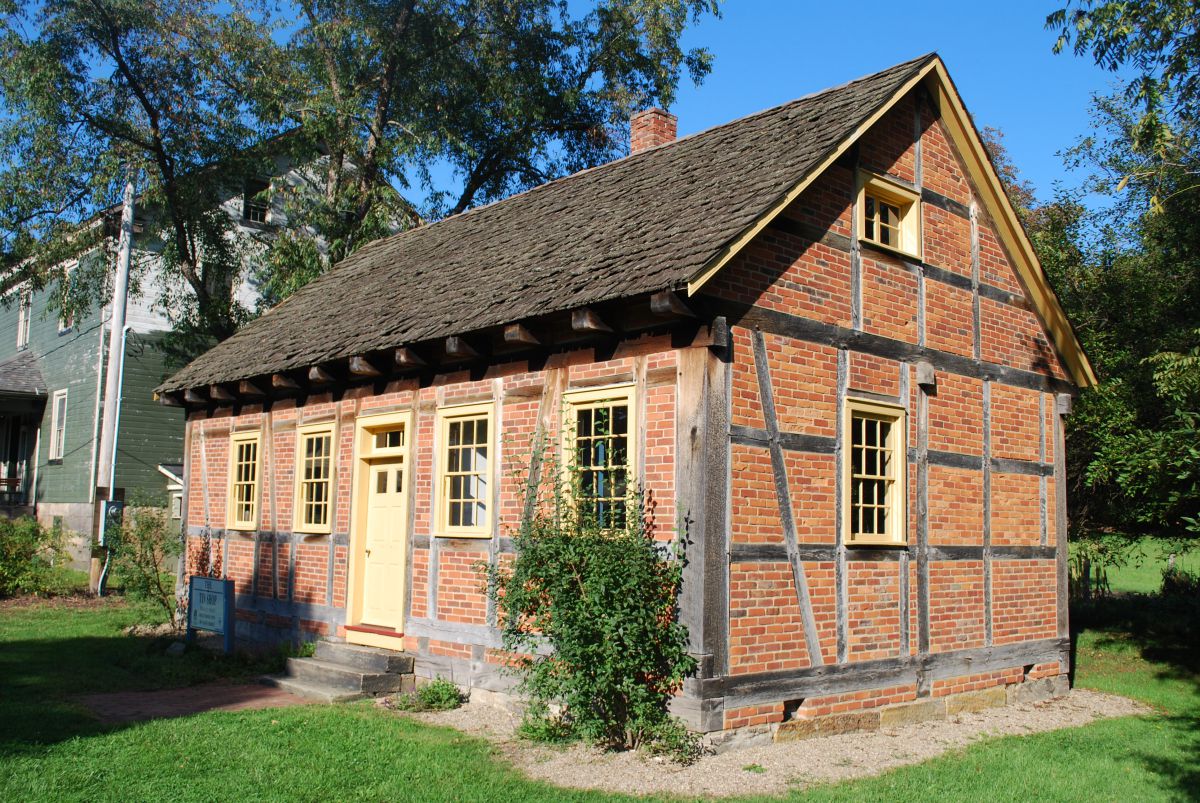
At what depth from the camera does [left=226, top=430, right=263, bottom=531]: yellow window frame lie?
48.8 feet

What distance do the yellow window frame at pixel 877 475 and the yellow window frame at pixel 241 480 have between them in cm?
876

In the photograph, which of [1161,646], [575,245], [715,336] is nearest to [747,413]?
[715,336]

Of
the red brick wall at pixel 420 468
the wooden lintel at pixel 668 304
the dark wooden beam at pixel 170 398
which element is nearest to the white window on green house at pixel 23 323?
the dark wooden beam at pixel 170 398

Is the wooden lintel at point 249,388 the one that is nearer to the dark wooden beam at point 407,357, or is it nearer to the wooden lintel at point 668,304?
the dark wooden beam at point 407,357

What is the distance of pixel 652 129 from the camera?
15031 mm

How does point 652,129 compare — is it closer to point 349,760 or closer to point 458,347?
point 458,347

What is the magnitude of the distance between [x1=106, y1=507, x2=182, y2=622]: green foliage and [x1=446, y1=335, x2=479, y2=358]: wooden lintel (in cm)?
674

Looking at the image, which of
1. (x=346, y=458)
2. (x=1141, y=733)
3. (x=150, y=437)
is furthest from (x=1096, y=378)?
(x=150, y=437)

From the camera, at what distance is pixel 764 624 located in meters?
8.90

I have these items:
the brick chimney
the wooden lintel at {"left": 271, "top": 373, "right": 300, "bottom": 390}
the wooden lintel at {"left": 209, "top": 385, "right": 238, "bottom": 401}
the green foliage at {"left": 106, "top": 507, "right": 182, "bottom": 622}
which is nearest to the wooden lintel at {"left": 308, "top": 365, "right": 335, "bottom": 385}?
the wooden lintel at {"left": 271, "top": 373, "right": 300, "bottom": 390}

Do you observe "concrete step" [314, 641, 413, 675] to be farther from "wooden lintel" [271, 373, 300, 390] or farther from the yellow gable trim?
the yellow gable trim

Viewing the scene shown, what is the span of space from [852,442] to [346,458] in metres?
6.49

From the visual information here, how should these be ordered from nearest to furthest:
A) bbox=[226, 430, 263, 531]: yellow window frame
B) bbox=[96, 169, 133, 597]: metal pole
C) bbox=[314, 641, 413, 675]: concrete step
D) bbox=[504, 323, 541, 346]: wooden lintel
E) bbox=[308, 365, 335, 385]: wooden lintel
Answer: bbox=[504, 323, 541, 346]: wooden lintel < bbox=[314, 641, 413, 675]: concrete step < bbox=[308, 365, 335, 385]: wooden lintel < bbox=[226, 430, 263, 531]: yellow window frame < bbox=[96, 169, 133, 597]: metal pole

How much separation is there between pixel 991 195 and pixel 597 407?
19.2 ft
